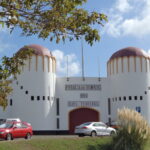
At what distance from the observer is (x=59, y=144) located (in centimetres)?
2061

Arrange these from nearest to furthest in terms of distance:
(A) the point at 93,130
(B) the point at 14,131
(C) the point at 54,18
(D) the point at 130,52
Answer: (C) the point at 54,18 < (B) the point at 14,131 < (A) the point at 93,130 < (D) the point at 130,52

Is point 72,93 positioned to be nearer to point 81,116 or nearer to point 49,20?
point 81,116

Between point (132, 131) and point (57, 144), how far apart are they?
15.9ft

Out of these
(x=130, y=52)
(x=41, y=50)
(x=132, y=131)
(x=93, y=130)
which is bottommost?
(x=93, y=130)

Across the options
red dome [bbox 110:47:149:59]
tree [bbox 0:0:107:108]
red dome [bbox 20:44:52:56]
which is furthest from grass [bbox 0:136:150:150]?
red dome [bbox 110:47:149:59]

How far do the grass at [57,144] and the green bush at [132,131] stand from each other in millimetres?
2025

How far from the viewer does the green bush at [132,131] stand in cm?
1852

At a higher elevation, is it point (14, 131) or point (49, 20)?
point (49, 20)

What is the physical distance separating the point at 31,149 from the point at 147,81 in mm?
21732

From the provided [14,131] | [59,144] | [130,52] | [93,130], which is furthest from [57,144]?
[130,52]

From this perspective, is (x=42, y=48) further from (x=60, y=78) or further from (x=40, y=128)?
(x=40, y=128)

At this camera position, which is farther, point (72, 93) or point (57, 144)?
point (72, 93)

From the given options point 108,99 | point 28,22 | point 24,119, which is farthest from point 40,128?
point 28,22

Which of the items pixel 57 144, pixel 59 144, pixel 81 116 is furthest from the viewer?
pixel 81 116
